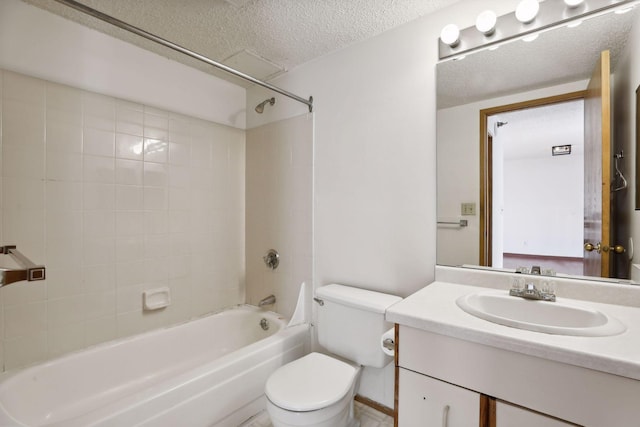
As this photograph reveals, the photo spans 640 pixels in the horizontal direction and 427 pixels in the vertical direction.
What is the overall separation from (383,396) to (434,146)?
139 cm

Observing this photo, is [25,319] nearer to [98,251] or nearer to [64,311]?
[64,311]

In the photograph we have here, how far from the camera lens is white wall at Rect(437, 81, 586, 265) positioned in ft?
4.65

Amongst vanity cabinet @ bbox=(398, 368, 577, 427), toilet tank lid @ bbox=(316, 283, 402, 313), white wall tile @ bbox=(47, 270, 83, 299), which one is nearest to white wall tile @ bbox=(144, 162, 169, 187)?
white wall tile @ bbox=(47, 270, 83, 299)

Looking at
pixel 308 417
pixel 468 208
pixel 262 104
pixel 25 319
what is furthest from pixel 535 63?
pixel 25 319

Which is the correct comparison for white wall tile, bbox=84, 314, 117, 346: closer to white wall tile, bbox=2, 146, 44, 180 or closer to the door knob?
white wall tile, bbox=2, 146, 44, 180

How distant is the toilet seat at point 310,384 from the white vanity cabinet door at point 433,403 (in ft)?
1.11

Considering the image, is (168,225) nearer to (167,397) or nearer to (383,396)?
(167,397)

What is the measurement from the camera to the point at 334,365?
4.86 feet

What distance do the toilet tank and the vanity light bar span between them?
4.09 ft

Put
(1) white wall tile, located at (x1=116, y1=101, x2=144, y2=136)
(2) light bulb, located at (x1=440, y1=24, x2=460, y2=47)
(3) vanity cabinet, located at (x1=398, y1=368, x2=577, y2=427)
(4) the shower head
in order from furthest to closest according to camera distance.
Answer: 1. (4) the shower head
2. (1) white wall tile, located at (x1=116, y1=101, x2=144, y2=136)
3. (2) light bulb, located at (x1=440, y1=24, x2=460, y2=47)
4. (3) vanity cabinet, located at (x1=398, y1=368, x2=577, y2=427)

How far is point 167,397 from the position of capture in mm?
1275

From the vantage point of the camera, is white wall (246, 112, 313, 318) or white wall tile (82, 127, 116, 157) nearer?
white wall tile (82, 127, 116, 157)

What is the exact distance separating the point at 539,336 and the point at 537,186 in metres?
0.71

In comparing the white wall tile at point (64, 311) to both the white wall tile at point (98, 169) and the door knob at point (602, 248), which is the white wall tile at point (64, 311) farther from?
the door knob at point (602, 248)
